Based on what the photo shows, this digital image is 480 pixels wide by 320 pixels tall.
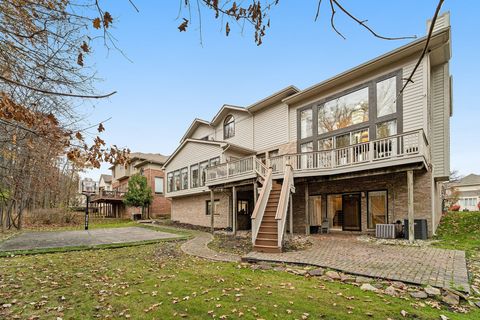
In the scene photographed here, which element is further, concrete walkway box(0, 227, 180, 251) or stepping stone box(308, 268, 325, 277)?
Answer: concrete walkway box(0, 227, 180, 251)

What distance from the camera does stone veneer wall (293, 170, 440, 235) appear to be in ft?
36.8

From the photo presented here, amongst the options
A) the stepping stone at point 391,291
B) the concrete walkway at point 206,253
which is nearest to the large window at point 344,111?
the concrete walkway at point 206,253

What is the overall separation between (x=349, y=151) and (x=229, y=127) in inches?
409

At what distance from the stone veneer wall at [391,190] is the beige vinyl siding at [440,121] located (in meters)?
1.79

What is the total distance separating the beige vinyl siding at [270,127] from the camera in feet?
54.7

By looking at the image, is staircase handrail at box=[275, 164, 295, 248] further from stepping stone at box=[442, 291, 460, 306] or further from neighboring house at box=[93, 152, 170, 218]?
neighboring house at box=[93, 152, 170, 218]

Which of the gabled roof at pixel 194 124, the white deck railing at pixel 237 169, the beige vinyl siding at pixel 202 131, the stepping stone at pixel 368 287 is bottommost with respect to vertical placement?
the stepping stone at pixel 368 287

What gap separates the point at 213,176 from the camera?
17.0 meters

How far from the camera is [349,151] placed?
40.5 ft

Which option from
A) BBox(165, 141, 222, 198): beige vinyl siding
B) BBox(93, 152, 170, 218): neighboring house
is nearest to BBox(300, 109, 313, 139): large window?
BBox(165, 141, 222, 198): beige vinyl siding

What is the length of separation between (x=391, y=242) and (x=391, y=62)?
774cm

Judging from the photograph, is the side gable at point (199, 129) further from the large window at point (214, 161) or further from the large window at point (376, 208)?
the large window at point (376, 208)

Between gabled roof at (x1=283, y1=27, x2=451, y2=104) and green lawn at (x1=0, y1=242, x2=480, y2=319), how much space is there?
962cm

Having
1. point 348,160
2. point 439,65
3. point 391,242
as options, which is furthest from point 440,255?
point 439,65
